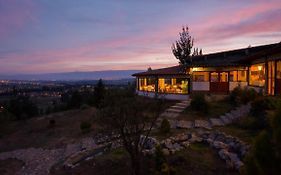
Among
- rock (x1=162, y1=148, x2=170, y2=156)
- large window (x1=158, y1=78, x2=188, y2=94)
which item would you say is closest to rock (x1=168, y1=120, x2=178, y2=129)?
rock (x1=162, y1=148, x2=170, y2=156)

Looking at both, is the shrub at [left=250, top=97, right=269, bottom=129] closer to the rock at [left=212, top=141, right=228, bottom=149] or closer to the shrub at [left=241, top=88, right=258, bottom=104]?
the shrub at [left=241, top=88, right=258, bottom=104]

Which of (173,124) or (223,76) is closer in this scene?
(173,124)

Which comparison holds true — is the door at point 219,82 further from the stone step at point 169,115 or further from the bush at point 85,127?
the bush at point 85,127

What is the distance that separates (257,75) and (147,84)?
10.2 meters

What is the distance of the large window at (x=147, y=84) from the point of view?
2372cm

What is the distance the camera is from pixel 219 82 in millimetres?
21562

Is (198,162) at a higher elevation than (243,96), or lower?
lower

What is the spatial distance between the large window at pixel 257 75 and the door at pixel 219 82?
7.04 ft

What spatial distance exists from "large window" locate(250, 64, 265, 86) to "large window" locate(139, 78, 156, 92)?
344 inches

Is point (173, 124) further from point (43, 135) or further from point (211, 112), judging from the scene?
point (43, 135)

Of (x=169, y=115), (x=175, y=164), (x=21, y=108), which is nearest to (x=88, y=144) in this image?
(x=169, y=115)

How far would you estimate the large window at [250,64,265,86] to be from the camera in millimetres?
17562

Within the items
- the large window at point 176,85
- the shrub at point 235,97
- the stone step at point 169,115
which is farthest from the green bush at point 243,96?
the large window at point 176,85

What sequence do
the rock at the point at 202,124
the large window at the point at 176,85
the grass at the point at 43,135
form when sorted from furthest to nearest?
the large window at the point at 176,85 → the grass at the point at 43,135 → the rock at the point at 202,124
